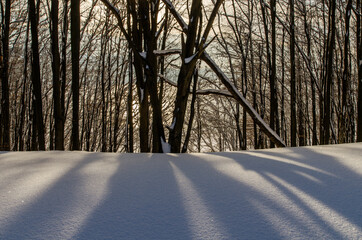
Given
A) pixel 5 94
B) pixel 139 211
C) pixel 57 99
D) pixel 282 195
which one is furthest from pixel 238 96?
pixel 5 94

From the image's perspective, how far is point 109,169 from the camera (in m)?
1.41

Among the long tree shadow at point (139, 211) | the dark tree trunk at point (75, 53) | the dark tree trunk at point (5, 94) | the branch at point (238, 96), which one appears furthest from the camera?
the dark tree trunk at point (5, 94)

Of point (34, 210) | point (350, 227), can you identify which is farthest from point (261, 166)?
point (34, 210)

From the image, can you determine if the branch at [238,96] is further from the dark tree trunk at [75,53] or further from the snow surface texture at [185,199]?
the snow surface texture at [185,199]

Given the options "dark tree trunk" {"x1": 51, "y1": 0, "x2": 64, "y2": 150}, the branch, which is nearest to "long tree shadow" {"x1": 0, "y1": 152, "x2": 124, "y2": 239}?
"dark tree trunk" {"x1": 51, "y1": 0, "x2": 64, "y2": 150}

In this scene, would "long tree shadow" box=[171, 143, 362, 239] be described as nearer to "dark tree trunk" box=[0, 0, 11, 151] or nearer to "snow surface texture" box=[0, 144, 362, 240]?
"snow surface texture" box=[0, 144, 362, 240]

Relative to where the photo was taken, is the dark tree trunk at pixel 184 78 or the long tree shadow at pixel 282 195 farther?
the dark tree trunk at pixel 184 78

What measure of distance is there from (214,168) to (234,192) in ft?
1.20

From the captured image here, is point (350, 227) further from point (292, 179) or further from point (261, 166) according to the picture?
point (261, 166)

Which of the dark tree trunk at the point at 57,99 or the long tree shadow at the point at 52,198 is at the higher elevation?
the dark tree trunk at the point at 57,99

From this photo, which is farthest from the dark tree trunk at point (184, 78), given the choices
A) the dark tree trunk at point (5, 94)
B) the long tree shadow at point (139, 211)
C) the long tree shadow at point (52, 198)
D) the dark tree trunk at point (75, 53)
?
the dark tree trunk at point (5, 94)

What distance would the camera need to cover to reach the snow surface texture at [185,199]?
0.77 meters

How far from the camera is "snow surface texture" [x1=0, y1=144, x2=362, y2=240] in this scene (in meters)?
0.77

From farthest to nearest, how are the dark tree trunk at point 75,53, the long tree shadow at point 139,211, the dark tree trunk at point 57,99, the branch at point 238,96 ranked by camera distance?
the branch at point 238,96 < the dark tree trunk at point 57,99 < the dark tree trunk at point 75,53 < the long tree shadow at point 139,211
